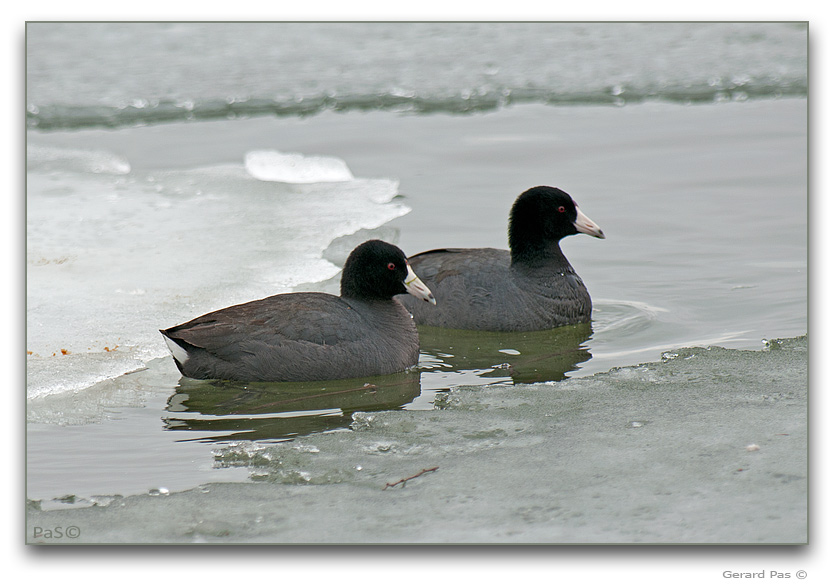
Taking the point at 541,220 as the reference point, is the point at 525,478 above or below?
below

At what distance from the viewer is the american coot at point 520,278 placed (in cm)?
778

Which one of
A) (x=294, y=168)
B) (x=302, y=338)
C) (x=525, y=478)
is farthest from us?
(x=294, y=168)

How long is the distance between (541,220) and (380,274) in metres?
1.75

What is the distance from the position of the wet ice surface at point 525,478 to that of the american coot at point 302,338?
865 mm

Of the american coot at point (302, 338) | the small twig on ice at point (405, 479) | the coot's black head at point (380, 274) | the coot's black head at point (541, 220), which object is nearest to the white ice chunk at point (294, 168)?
the coot's black head at point (541, 220)

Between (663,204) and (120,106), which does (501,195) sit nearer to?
(663,204)

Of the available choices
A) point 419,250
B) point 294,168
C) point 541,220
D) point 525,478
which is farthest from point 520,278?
point 294,168

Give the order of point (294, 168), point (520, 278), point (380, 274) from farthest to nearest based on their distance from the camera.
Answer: point (294, 168), point (520, 278), point (380, 274)

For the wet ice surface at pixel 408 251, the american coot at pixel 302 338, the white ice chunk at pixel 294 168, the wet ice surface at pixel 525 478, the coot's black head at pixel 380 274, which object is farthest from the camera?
the white ice chunk at pixel 294 168

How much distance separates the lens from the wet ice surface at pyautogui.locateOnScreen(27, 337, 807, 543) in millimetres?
4062

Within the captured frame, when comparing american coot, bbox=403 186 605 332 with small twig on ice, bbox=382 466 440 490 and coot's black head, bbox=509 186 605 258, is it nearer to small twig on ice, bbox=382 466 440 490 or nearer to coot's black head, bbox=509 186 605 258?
coot's black head, bbox=509 186 605 258

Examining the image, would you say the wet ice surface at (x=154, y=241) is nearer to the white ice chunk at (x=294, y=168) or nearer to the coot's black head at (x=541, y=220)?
the white ice chunk at (x=294, y=168)

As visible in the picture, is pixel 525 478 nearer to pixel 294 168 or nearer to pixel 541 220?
pixel 541 220

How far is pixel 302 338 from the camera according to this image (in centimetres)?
647
